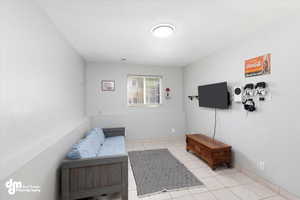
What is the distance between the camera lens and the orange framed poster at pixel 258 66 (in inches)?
80.9

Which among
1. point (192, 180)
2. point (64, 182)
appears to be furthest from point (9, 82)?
point (192, 180)

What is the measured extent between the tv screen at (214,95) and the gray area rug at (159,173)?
1509 millimetres

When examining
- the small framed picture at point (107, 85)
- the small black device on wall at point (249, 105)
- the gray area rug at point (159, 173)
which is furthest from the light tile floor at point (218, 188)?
the small framed picture at point (107, 85)

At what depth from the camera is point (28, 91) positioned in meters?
1.35

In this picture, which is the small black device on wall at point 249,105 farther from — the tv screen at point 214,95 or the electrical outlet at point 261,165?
the electrical outlet at point 261,165

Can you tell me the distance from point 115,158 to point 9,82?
1.39 m

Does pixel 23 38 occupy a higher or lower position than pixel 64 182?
higher

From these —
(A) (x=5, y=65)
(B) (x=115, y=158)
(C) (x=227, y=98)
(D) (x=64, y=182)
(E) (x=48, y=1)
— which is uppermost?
(E) (x=48, y=1)

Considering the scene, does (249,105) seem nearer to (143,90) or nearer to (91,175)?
(91,175)

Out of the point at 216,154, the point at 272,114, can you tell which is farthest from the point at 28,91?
the point at 272,114

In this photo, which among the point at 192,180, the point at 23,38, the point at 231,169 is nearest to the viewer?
the point at 23,38

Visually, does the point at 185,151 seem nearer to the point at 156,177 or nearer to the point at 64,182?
the point at 156,177

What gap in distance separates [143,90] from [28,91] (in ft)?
10.8

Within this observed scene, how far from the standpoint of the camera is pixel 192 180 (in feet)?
7.50
